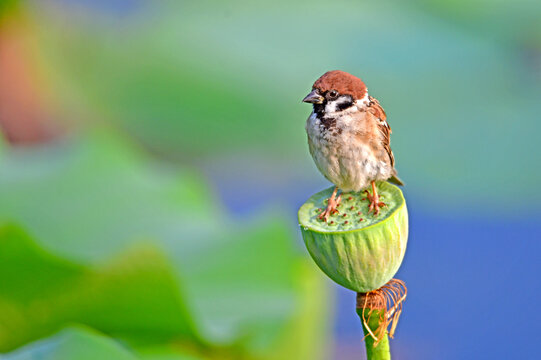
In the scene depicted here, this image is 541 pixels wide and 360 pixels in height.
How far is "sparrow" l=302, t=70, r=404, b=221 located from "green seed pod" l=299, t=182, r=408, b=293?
11 cm

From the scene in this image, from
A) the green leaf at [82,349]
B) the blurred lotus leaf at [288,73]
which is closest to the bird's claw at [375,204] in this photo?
the green leaf at [82,349]

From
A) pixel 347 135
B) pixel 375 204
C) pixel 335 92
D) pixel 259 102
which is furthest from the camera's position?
pixel 259 102

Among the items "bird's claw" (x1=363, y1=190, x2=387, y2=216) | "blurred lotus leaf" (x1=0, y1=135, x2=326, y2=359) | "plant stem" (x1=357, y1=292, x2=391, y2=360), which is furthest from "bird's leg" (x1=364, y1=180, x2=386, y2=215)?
"blurred lotus leaf" (x1=0, y1=135, x2=326, y2=359)

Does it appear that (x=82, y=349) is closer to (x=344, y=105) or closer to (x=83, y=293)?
(x=83, y=293)

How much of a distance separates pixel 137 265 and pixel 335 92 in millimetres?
607

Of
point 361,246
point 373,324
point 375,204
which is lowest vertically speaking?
point 373,324

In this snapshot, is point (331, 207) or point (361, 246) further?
point (331, 207)

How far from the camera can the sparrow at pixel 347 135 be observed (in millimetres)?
1270

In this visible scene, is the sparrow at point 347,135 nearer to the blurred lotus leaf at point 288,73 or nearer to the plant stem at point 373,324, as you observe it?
the plant stem at point 373,324

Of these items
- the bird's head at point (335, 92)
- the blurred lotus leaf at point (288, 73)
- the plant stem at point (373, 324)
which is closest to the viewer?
the plant stem at point (373, 324)

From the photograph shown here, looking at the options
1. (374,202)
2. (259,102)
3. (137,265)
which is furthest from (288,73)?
(374,202)

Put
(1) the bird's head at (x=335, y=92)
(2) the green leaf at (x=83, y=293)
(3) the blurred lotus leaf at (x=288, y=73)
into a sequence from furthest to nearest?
(3) the blurred lotus leaf at (x=288, y=73)
(2) the green leaf at (x=83, y=293)
(1) the bird's head at (x=335, y=92)

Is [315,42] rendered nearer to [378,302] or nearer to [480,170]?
[480,170]

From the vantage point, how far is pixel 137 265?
5.08ft
